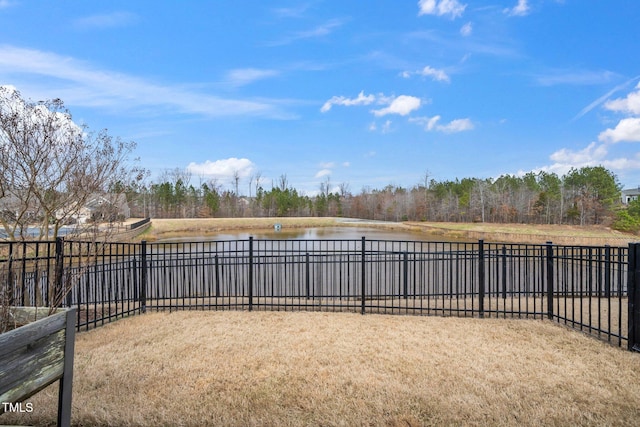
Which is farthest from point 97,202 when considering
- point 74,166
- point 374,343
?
point 374,343

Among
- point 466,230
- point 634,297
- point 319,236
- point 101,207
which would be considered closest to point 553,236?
point 466,230

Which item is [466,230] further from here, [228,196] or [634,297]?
[228,196]

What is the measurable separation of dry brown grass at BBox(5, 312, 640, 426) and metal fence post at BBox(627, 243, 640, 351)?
0.85 feet

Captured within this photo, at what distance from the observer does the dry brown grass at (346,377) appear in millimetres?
2982

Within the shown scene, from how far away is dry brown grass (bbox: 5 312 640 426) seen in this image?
2.98 m

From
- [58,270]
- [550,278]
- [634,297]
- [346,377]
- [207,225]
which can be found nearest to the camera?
[346,377]

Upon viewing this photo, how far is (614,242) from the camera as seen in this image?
24.0 meters

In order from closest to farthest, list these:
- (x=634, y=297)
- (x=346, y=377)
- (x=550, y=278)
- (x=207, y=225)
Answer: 1. (x=346, y=377)
2. (x=634, y=297)
3. (x=550, y=278)
4. (x=207, y=225)

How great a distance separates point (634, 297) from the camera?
452 centimetres

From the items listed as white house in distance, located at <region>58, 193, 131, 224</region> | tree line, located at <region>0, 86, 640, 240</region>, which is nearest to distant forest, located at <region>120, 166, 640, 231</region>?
tree line, located at <region>0, 86, 640, 240</region>

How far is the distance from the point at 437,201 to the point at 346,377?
61364 mm

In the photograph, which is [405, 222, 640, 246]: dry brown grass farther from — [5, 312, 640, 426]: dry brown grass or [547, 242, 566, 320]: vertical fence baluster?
[5, 312, 640, 426]: dry brown grass

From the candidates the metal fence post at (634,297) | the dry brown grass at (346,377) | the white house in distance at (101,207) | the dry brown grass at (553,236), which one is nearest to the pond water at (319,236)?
the dry brown grass at (553,236)

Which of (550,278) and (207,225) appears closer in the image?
(550,278)
